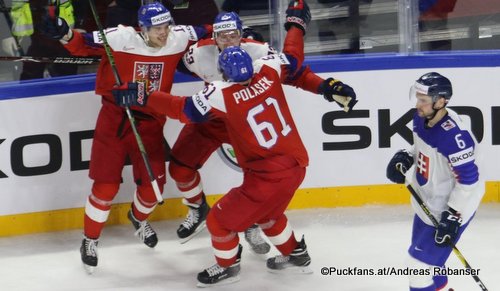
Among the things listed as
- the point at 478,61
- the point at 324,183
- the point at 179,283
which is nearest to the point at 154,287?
the point at 179,283

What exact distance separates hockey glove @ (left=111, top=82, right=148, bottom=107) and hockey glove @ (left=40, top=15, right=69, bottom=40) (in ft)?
1.41

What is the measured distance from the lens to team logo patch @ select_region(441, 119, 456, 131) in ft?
14.0

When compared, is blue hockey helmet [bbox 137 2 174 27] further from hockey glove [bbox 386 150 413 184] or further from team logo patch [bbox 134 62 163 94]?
hockey glove [bbox 386 150 413 184]

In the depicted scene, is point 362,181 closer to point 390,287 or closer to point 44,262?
point 390,287

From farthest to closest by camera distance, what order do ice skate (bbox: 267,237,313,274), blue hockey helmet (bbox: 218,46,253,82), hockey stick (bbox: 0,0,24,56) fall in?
hockey stick (bbox: 0,0,24,56) → ice skate (bbox: 267,237,313,274) → blue hockey helmet (bbox: 218,46,253,82)

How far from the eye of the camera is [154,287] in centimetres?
518

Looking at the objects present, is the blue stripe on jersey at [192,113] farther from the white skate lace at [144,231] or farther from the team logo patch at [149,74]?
the white skate lace at [144,231]

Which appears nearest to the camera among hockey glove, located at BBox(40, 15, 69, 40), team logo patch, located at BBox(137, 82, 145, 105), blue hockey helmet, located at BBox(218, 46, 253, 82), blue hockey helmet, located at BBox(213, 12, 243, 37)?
blue hockey helmet, located at BBox(218, 46, 253, 82)

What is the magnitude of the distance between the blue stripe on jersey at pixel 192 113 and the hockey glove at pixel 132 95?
0.75ft

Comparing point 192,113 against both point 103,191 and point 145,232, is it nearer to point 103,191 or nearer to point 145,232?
point 103,191

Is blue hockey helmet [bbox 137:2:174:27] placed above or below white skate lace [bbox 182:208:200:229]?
above

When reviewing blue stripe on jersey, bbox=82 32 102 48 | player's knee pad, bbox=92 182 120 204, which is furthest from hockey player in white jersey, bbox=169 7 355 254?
blue stripe on jersey, bbox=82 32 102 48

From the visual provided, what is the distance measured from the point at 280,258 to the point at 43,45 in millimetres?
1830

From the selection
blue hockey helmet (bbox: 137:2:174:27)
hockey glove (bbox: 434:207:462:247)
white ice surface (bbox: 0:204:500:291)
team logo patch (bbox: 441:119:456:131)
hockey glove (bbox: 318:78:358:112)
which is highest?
blue hockey helmet (bbox: 137:2:174:27)
